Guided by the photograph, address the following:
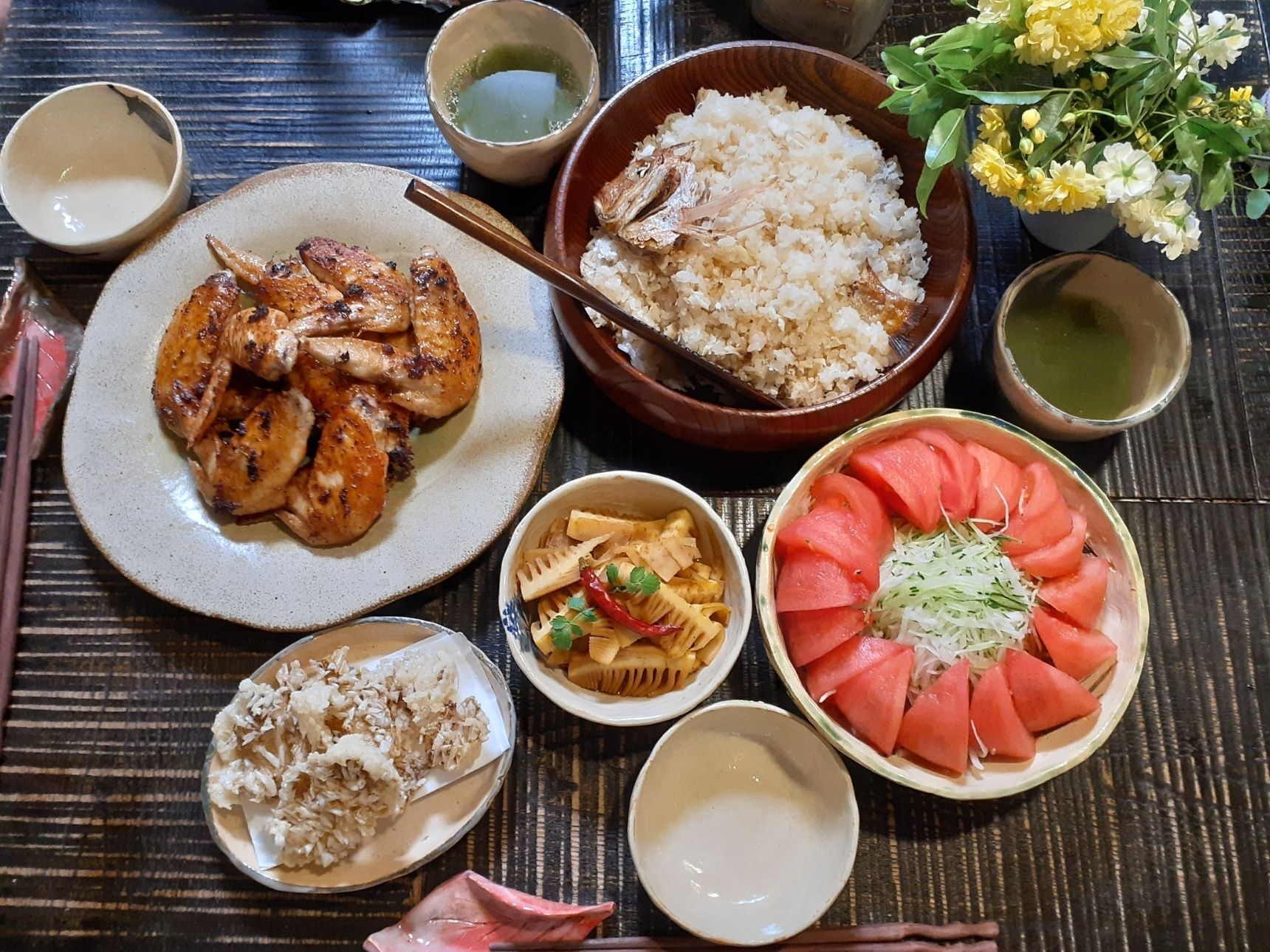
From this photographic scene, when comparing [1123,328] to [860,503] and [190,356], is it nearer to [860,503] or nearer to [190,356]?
[860,503]

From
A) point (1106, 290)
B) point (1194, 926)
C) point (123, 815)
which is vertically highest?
point (1106, 290)

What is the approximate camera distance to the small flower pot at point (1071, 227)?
6.83 feet

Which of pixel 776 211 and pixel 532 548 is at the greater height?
pixel 776 211

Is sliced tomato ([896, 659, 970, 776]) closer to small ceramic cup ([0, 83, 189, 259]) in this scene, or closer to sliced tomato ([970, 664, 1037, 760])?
sliced tomato ([970, 664, 1037, 760])

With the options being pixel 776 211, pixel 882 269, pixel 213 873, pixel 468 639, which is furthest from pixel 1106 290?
pixel 213 873

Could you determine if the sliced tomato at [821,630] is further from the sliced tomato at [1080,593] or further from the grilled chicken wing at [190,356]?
the grilled chicken wing at [190,356]

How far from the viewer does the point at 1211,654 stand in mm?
2027

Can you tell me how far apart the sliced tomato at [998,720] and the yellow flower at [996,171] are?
0.96 m

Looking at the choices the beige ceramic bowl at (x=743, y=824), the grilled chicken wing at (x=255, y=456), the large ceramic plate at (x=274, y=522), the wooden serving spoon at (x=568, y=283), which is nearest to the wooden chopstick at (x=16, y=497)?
the large ceramic plate at (x=274, y=522)

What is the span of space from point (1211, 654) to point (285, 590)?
2126 millimetres

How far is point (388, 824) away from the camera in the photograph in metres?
1.81

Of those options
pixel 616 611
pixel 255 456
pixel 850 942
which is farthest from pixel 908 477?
pixel 255 456

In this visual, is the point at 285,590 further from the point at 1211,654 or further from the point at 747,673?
the point at 1211,654

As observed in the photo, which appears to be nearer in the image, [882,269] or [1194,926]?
[1194,926]
